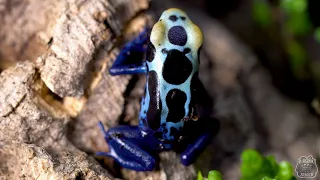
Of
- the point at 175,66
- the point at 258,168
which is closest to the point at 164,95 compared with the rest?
the point at 175,66

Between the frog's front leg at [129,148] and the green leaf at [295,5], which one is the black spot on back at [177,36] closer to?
the frog's front leg at [129,148]

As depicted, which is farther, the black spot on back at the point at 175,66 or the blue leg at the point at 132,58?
the blue leg at the point at 132,58

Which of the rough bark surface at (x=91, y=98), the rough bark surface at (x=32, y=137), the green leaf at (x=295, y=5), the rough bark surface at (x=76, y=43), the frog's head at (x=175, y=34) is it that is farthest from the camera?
the green leaf at (x=295, y=5)

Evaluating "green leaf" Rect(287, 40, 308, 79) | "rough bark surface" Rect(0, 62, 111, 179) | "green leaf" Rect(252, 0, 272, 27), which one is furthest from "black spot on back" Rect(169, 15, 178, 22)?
"green leaf" Rect(287, 40, 308, 79)

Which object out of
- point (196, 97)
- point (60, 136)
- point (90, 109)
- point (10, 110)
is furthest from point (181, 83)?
point (10, 110)

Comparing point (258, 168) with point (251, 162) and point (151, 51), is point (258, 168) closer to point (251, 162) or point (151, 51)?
point (251, 162)

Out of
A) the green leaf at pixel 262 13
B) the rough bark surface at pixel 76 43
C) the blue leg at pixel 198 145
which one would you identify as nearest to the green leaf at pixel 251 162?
the blue leg at pixel 198 145

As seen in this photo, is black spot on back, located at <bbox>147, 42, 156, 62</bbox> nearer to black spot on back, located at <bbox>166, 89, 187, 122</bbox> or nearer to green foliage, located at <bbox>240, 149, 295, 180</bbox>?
black spot on back, located at <bbox>166, 89, 187, 122</bbox>
